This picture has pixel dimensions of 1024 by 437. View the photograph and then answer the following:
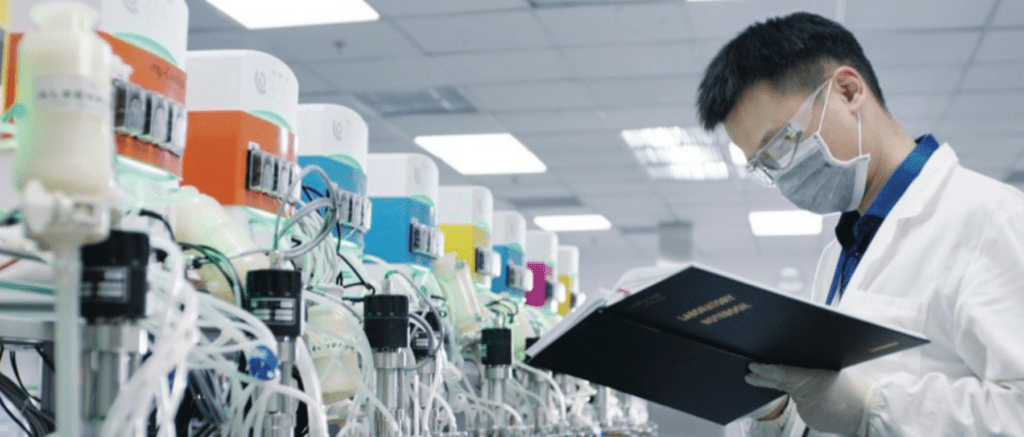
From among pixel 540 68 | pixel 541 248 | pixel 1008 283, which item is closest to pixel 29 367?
pixel 1008 283

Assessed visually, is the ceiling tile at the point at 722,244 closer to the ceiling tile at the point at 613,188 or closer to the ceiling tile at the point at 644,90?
the ceiling tile at the point at 613,188

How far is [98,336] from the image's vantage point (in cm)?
84

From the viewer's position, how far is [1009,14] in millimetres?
4754

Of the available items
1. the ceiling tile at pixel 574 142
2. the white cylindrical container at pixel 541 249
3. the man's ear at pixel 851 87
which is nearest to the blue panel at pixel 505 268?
the white cylindrical container at pixel 541 249

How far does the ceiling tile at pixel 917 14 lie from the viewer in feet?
15.1

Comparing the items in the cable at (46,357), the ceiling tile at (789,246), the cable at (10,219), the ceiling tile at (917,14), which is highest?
the ceiling tile at (917,14)

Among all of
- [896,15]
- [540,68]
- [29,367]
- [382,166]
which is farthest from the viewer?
[540,68]

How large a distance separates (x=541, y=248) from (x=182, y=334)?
4.00 metres

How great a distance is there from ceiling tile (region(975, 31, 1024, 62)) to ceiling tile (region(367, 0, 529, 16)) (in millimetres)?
2396

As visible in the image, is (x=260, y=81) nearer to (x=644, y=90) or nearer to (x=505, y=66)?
(x=505, y=66)

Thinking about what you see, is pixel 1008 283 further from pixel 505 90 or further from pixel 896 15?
pixel 505 90

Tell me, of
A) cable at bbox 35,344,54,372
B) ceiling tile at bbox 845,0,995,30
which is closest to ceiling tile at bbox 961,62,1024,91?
ceiling tile at bbox 845,0,995,30

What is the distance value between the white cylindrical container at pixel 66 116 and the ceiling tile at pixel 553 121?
5730 mm

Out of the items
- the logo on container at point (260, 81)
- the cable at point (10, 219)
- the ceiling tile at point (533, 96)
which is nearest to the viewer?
the cable at point (10, 219)
